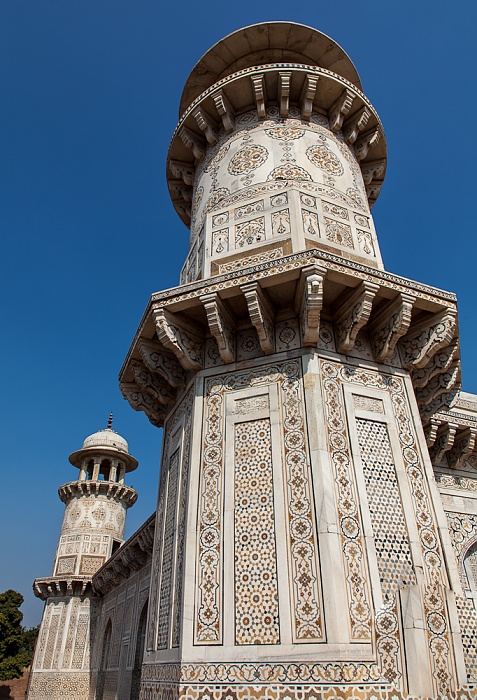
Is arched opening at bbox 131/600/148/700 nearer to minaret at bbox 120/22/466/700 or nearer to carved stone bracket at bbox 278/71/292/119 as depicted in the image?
minaret at bbox 120/22/466/700

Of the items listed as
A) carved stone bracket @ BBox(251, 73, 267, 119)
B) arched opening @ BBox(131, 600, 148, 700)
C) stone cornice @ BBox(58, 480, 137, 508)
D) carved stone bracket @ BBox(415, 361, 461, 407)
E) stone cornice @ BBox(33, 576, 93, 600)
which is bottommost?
arched opening @ BBox(131, 600, 148, 700)

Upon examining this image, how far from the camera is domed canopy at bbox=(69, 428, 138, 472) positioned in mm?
26266

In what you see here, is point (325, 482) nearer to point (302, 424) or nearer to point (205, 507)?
point (302, 424)

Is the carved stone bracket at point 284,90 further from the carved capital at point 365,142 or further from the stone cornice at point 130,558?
the stone cornice at point 130,558

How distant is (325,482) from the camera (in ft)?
17.0

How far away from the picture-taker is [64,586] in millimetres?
22359

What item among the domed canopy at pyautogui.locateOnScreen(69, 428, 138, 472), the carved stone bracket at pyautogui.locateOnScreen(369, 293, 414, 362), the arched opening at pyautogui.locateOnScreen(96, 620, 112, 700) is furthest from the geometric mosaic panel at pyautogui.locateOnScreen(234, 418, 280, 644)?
the domed canopy at pyautogui.locateOnScreen(69, 428, 138, 472)

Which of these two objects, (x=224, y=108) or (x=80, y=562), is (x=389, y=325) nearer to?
(x=224, y=108)

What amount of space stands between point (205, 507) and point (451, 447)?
6.06m

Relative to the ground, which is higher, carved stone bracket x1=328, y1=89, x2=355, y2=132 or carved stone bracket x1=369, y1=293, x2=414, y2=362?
carved stone bracket x1=328, y1=89, x2=355, y2=132

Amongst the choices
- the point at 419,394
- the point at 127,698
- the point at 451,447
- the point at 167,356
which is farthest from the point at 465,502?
the point at 127,698

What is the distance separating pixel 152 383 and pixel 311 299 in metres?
2.85

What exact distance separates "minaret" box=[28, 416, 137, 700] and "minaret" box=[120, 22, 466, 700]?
1800 centimetres

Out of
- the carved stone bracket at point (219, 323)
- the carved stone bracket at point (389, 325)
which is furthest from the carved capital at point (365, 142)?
the carved stone bracket at point (219, 323)
